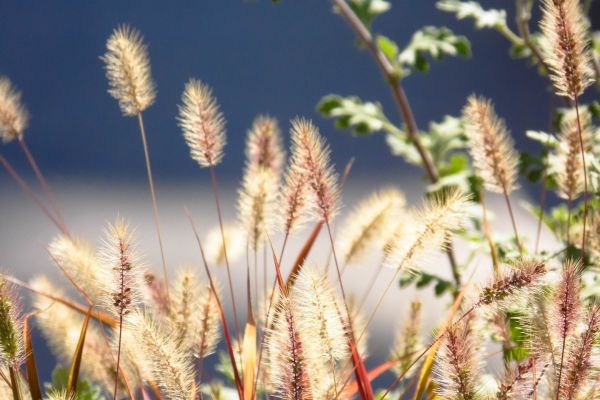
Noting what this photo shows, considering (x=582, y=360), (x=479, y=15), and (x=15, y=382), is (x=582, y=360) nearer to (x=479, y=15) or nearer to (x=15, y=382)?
(x=15, y=382)

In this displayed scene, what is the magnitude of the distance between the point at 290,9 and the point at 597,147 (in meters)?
0.84

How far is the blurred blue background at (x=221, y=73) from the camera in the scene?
1402 mm

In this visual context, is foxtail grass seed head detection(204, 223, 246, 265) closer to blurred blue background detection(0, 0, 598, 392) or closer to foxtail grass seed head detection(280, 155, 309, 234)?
foxtail grass seed head detection(280, 155, 309, 234)

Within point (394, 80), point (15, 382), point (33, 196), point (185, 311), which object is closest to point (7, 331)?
point (15, 382)

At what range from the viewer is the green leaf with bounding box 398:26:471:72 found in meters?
1.08

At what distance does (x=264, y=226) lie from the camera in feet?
2.46

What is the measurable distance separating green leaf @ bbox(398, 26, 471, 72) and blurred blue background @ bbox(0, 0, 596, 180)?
54 centimetres

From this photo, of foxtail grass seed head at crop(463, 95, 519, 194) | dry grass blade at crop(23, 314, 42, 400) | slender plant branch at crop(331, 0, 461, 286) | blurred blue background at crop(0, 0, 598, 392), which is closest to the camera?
dry grass blade at crop(23, 314, 42, 400)

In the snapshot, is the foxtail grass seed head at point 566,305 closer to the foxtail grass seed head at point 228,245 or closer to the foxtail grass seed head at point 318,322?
the foxtail grass seed head at point 318,322

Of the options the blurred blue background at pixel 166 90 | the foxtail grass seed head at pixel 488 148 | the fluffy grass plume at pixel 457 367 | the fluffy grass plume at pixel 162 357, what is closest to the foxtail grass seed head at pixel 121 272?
the fluffy grass plume at pixel 162 357

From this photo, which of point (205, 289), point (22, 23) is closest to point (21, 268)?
point (22, 23)

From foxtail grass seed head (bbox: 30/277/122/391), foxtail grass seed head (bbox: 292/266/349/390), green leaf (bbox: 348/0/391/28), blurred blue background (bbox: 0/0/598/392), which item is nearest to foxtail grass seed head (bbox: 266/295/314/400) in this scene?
foxtail grass seed head (bbox: 292/266/349/390)

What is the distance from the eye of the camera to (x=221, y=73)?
1.56 m

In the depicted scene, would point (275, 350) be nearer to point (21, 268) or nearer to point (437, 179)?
point (437, 179)
